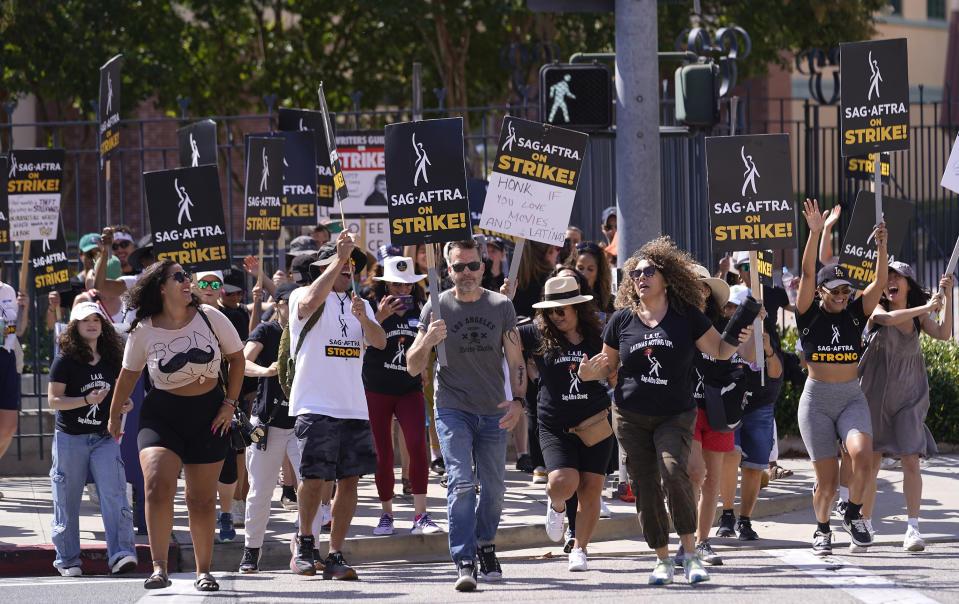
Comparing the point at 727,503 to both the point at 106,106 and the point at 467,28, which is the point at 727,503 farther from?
the point at 467,28

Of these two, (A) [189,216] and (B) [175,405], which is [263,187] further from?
(B) [175,405]

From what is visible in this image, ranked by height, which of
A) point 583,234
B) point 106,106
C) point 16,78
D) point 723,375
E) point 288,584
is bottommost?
point 288,584

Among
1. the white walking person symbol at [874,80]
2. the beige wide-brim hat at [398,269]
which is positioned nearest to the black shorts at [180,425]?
the beige wide-brim hat at [398,269]

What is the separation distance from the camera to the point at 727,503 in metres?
9.23

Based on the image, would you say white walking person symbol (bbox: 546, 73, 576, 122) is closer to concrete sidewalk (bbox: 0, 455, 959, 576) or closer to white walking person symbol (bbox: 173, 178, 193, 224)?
white walking person symbol (bbox: 173, 178, 193, 224)

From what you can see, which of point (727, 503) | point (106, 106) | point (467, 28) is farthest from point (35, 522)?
point (467, 28)

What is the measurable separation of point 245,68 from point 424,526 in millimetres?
17059

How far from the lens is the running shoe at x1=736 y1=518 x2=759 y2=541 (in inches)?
361

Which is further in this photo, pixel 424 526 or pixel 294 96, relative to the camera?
pixel 294 96

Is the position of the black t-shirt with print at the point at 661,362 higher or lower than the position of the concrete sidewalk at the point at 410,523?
higher

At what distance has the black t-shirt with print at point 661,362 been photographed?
A: 7699 mm

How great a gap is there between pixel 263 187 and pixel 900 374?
4883 millimetres

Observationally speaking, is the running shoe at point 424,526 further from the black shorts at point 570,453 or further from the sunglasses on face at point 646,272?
the sunglasses on face at point 646,272

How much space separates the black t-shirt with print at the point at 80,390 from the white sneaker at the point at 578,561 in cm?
296
